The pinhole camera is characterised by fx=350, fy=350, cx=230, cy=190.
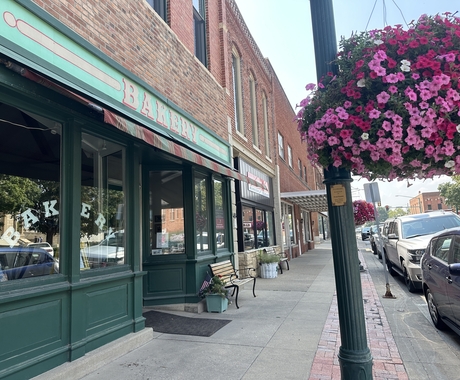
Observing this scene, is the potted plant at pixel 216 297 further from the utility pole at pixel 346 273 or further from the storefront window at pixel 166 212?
the utility pole at pixel 346 273

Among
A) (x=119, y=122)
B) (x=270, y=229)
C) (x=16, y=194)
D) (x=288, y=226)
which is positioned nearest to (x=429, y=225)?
(x=270, y=229)

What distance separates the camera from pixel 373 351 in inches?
182

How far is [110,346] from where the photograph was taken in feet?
14.5

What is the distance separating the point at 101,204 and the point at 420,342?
4.98 metres

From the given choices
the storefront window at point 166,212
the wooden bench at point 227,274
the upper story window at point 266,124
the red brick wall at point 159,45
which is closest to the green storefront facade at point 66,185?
the red brick wall at point 159,45

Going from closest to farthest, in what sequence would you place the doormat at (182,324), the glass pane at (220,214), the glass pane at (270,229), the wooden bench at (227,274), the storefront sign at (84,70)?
the storefront sign at (84,70) → the doormat at (182,324) → the wooden bench at (227,274) → the glass pane at (220,214) → the glass pane at (270,229)

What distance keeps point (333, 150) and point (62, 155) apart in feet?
10.3

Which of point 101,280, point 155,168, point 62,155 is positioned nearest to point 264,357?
point 101,280

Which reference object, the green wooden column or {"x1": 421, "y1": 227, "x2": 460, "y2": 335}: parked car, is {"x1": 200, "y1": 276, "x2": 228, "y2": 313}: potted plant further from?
the green wooden column

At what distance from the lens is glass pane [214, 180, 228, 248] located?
28.0 feet

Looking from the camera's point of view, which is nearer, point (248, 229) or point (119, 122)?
point (119, 122)

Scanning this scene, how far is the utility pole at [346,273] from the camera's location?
2.77 meters

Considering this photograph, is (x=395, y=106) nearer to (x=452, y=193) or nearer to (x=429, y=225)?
(x=429, y=225)

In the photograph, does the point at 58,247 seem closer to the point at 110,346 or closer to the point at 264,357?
the point at 110,346
